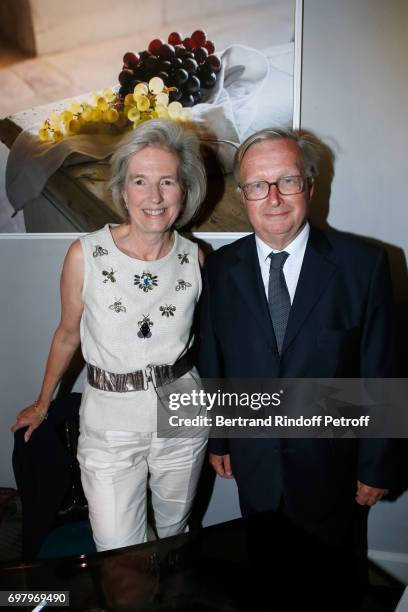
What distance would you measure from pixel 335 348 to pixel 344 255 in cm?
27

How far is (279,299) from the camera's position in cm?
131

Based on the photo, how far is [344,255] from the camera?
1272 millimetres

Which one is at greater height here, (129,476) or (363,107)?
(363,107)

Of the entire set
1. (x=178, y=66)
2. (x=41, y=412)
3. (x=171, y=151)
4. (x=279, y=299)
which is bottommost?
(x=41, y=412)

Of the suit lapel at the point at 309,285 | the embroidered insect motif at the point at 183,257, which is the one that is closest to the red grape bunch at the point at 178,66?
the embroidered insect motif at the point at 183,257

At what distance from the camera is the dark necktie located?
130cm

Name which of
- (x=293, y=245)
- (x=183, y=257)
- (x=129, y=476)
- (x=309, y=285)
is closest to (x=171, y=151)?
(x=183, y=257)

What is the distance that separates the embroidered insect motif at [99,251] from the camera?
137 centimetres

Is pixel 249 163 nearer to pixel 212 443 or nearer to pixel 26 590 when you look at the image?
pixel 212 443

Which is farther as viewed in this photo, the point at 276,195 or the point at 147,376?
the point at 147,376

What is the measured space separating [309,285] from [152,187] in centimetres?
54

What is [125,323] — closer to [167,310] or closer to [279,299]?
[167,310]

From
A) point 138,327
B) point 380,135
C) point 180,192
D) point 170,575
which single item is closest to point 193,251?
point 180,192

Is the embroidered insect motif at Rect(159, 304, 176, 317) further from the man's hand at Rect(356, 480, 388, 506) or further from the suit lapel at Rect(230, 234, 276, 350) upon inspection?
the man's hand at Rect(356, 480, 388, 506)
